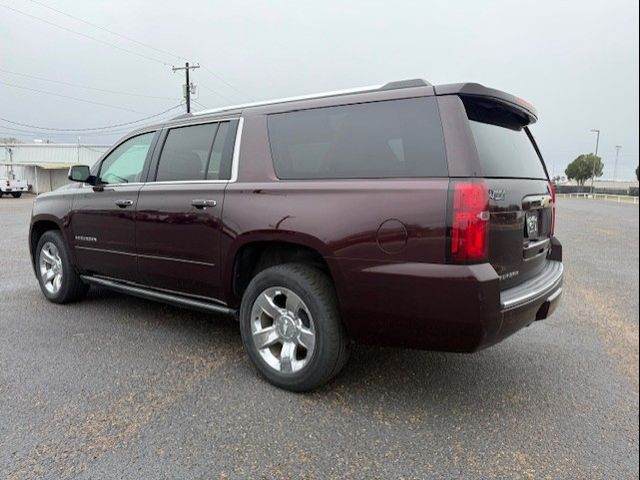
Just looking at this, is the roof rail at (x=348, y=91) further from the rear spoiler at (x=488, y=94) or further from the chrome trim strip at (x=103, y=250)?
the chrome trim strip at (x=103, y=250)

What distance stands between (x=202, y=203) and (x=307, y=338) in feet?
4.15

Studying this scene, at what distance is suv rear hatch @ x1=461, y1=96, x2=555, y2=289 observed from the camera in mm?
2648

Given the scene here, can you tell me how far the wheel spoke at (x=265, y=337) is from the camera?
323 cm

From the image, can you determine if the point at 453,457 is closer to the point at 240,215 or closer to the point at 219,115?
the point at 240,215

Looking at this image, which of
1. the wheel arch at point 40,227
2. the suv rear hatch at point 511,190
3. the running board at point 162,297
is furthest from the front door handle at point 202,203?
the wheel arch at point 40,227

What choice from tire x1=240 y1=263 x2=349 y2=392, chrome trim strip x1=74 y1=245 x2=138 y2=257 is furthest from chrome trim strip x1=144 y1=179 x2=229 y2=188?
tire x1=240 y1=263 x2=349 y2=392

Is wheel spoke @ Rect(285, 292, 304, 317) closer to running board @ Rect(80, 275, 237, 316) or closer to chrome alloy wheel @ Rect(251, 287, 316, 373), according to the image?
chrome alloy wheel @ Rect(251, 287, 316, 373)

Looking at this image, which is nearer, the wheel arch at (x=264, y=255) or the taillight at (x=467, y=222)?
the taillight at (x=467, y=222)

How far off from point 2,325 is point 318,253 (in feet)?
10.7

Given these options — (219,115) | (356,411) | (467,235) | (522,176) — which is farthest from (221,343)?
(522,176)

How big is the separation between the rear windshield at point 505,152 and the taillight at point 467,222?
0.70 feet

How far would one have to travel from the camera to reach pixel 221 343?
4.02 metres

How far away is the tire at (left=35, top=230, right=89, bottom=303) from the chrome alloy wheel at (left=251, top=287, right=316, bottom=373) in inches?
103

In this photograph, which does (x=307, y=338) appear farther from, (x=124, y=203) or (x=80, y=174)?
(x=80, y=174)
